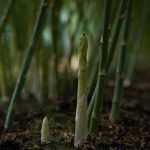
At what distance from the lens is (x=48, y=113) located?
1.83 metres

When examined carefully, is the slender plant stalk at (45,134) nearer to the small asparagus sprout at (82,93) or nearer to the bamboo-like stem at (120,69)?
the small asparagus sprout at (82,93)

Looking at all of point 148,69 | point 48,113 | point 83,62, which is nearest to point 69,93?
point 48,113

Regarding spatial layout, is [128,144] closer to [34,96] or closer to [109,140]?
[109,140]

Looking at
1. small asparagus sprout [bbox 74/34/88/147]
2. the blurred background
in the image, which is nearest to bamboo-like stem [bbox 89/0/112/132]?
small asparagus sprout [bbox 74/34/88/147]

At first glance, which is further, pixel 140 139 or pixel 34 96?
pixel 34 96

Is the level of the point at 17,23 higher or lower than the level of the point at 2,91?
higher

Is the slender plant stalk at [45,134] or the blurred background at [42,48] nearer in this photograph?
the slender plant stalk at [45,134]

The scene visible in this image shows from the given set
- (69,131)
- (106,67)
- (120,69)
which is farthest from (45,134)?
(120,69)

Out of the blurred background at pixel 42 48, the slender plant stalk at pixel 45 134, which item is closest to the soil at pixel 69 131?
the slender plant stalk at pixel 45 134

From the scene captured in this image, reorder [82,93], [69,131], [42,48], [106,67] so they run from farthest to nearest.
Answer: [42,48] → [69,131] → [106,67] → [82,93]

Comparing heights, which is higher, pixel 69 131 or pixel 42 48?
pixel 42 48

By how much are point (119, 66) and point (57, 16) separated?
90 centimetres

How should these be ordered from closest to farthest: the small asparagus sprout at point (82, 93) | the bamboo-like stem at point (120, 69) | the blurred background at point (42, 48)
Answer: the small asparagus sprout at point (82, 93)
the bamboo-like stem at point (120, 69)
the blurred background at point (42, 48)

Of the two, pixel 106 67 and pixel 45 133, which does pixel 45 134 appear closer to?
pixel 45 133
